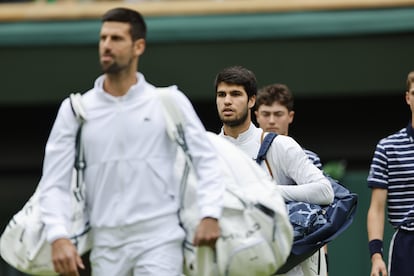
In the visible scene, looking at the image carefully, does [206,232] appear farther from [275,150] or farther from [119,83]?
[275,150]

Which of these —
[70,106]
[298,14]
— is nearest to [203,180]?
[70,106]

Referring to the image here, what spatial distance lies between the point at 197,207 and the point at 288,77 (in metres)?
8.25

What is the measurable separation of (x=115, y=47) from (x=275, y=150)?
1.79 metres

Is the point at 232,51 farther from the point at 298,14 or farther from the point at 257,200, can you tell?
the point at 257,200

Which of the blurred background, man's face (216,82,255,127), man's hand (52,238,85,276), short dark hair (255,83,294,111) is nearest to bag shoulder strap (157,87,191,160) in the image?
man's hand (52,238,85,276)

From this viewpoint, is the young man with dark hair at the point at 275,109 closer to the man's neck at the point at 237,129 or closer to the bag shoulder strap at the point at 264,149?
the man's neck at the point at 237,129

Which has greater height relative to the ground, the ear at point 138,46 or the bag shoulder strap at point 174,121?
the ear at point 138,46

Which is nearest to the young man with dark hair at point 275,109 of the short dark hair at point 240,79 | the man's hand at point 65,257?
the short dark hair at point 240,79

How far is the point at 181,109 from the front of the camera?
743 cm

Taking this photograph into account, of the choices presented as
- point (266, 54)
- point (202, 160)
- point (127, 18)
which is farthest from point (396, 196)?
point (266, 54)

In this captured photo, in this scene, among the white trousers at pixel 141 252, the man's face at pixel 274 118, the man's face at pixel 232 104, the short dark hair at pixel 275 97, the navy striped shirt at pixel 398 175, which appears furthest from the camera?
the short dark hair at pixel 275 97

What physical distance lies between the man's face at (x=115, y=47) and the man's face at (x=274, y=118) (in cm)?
277

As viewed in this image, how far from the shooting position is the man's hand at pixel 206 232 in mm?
7207

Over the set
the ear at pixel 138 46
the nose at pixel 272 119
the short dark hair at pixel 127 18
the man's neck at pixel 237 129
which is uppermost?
the short dark hair at pixel 127 18
